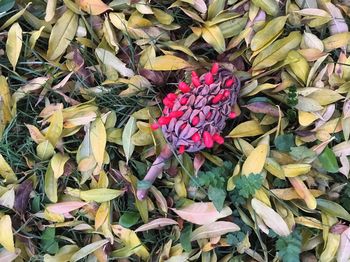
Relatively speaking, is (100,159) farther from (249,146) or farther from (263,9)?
(263,9)

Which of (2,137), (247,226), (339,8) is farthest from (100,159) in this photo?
(339,8)

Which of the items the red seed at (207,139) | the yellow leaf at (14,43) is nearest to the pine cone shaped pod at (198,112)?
the red seed at (207,139)

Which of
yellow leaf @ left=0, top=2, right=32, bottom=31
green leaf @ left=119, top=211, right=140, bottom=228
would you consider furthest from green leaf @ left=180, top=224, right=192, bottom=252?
yellow leaf @ left=0, top=2, right=32, bottom=31

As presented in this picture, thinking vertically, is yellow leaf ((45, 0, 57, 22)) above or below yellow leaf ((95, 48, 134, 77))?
above

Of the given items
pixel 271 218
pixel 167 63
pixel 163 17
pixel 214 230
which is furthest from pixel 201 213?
pixel 163 17

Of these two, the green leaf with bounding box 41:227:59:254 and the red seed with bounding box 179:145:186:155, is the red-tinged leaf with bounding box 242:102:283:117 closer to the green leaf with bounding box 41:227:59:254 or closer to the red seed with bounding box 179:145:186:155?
the red seed with bounding box 179:145:186:155

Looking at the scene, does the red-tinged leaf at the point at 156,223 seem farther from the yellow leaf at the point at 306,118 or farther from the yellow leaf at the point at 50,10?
the yellow leaf at the point at 50,10
